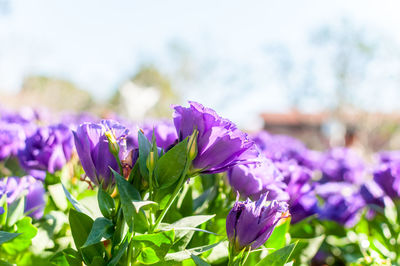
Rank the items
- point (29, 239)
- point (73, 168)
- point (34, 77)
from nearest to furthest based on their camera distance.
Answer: point (29, 239)
point (73, 168)
point (34, 77)

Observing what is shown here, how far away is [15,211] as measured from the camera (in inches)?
34.9

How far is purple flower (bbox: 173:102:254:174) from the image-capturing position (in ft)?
2.37

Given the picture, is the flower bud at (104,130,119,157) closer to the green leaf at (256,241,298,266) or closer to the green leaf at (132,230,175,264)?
the green leaf at (132,230,175,264)

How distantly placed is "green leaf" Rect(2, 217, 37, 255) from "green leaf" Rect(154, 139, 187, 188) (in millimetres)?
368

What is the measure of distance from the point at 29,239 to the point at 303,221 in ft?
2.33

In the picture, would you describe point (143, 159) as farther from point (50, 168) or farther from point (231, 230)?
point (50, 168)

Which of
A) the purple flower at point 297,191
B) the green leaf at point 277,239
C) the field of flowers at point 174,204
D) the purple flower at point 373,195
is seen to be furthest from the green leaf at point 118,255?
the purple flower at point 373,195

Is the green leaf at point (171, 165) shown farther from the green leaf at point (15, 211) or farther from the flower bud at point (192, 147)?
the green leaf at point (15, 211)

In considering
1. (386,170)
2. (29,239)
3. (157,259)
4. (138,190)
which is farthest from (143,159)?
(386,170)

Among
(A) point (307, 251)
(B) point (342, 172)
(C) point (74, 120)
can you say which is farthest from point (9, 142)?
(C) point (74, 120)

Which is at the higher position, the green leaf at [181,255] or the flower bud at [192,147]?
the flower bud at [192,147]

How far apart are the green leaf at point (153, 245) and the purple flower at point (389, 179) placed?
38.9 inches

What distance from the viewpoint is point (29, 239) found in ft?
2.98

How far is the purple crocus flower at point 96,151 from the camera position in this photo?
743 mm
